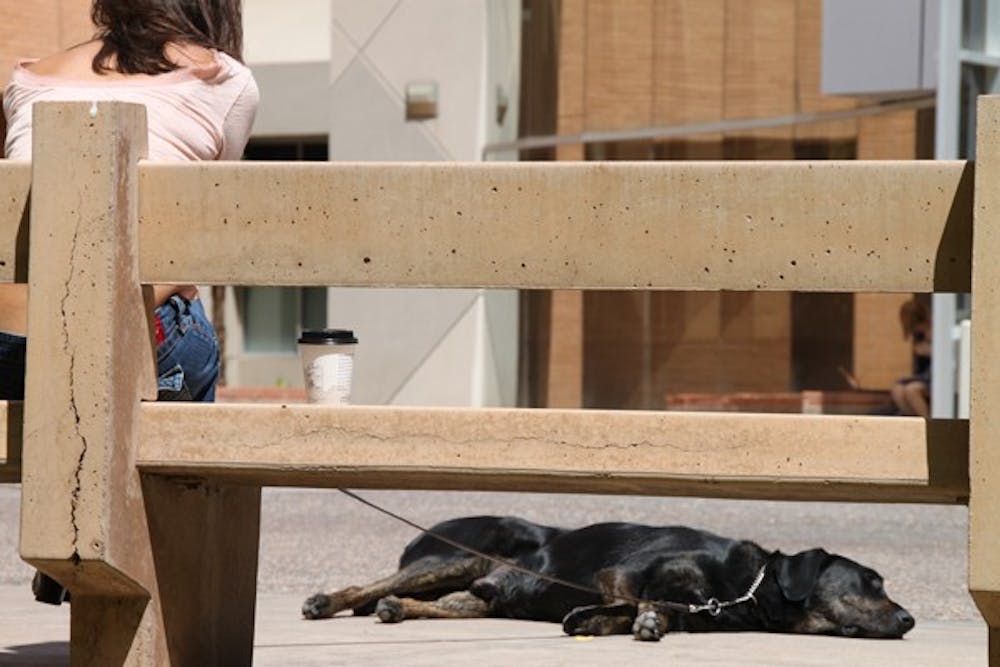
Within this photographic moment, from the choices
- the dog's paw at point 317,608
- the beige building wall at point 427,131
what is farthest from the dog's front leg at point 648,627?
the beige building wall at point 427,131

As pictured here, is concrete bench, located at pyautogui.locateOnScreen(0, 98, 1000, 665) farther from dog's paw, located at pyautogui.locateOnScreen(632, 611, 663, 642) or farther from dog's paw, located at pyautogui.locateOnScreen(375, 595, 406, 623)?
dog's paw, located at pyautogui.locateOnScreen(375, 595, 406, 623)

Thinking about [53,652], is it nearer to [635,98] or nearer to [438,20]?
[635,98]

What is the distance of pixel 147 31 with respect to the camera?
5.09 meters

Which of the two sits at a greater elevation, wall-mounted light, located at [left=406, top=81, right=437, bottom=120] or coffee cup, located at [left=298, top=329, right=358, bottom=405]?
wall-mounted light, located at [left=406, top=81, right=437, bottom=120]

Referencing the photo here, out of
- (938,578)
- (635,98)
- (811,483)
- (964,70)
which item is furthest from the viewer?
(635,98)

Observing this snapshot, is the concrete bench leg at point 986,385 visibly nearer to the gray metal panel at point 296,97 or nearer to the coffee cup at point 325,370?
the coffee cup at point 325,370

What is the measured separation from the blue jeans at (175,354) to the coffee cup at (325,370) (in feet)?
0.95

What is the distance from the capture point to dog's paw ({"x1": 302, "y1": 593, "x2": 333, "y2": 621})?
7.70 meters

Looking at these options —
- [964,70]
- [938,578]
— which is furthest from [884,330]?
[938,578]

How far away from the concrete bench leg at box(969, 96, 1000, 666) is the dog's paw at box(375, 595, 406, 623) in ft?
13.2

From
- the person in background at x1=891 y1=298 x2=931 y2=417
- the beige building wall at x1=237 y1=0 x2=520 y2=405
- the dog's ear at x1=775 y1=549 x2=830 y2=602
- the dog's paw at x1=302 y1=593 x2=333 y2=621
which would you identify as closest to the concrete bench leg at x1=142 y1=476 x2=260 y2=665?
the dog's paw at x1=302 y1=593 x2=333 y2=621

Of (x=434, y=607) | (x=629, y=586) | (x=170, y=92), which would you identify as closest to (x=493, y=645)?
(x=629, y=586)

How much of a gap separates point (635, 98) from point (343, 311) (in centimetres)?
453

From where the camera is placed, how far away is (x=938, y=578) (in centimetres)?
992
